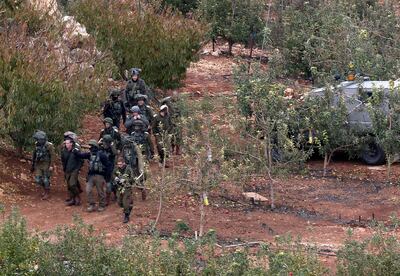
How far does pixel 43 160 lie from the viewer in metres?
13.0

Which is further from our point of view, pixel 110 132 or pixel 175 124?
pixel 175 124

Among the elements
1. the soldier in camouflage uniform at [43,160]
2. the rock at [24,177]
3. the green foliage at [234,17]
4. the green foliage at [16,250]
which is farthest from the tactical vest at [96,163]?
the green foliage at [234,17]

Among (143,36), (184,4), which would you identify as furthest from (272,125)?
(184,4)

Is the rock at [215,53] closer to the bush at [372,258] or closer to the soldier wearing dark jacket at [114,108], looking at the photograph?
the soldier wearing dark jacket at [114,108]

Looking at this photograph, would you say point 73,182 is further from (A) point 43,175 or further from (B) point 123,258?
(B) point 123,258

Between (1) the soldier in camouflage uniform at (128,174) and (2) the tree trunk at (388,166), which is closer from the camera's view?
(1) the soldier in camouflage uniform at (128,174)

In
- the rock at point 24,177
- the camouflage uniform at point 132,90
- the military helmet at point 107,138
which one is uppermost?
the camouflage uniform at point 132,90

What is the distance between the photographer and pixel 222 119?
15570 millimetres

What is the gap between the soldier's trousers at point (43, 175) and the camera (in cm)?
1310

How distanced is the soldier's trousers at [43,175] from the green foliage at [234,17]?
45.4 ft

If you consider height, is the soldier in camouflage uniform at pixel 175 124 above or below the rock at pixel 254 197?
above

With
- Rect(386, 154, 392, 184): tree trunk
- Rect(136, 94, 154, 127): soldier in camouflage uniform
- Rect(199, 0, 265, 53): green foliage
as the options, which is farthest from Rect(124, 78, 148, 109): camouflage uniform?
Rect(199, 0, 265, 53): green foliage

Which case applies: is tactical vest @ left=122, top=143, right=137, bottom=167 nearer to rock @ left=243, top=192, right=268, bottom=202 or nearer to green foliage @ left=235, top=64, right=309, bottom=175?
green foliage @ left=235, top=64, right=309, bottom=175

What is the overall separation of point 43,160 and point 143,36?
7108mm
